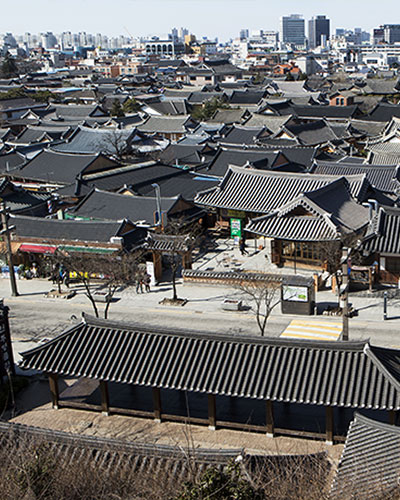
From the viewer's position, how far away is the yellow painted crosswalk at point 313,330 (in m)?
33.5

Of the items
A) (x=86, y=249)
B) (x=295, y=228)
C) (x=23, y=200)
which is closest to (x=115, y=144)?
(x=23, y=200)

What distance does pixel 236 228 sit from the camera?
167 ft

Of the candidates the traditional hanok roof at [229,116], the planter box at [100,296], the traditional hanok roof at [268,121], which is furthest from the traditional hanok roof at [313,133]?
the planter box at [100,296]

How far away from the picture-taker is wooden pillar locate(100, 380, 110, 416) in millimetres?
25828

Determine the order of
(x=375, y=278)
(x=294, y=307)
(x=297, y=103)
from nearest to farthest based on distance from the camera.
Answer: (x=294, y=307)
(x=375, y=278)
(x=297, y=103)

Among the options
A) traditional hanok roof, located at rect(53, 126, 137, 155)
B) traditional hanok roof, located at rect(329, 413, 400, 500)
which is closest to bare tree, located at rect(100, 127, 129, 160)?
traditional hanok roof, located at rect(53, 126, 137, 155)

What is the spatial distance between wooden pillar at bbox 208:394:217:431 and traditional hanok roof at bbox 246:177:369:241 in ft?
62.2

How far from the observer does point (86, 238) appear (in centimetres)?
4459

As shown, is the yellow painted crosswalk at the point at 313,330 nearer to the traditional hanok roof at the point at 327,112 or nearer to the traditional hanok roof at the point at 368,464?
the traditional hanok roof at the point at 368,464

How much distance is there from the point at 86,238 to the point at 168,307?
8.96 m

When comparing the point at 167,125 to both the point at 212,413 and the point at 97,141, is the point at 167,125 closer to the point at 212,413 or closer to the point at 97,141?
the point at 97,141

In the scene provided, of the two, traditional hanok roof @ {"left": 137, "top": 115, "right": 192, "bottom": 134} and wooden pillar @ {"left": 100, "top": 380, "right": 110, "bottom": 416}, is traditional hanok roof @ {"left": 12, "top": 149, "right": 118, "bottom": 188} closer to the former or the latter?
traditional hanok roof @ {"left": 137, "top": 115, "right": 192, "bottom": 134}

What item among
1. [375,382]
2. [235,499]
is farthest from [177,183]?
[235,499]

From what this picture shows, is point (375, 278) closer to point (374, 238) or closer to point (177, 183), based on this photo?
point (374, 238)
